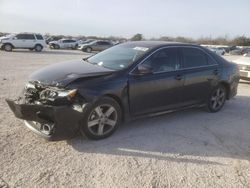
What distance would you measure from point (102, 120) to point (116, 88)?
57 cm

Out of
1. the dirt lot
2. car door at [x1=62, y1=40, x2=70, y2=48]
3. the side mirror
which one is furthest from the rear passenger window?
the side mirror

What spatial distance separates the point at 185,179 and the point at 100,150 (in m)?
1.36

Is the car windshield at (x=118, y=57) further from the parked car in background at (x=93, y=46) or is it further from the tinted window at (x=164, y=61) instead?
the parked car in background at (x=93, y=46)

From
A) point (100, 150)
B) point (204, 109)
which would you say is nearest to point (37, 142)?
point (100, 150)

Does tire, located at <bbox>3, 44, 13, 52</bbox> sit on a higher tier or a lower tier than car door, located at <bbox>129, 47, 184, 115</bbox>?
lower

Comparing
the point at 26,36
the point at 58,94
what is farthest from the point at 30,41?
the point at 58,94

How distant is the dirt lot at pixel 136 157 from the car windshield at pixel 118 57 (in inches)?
46.1

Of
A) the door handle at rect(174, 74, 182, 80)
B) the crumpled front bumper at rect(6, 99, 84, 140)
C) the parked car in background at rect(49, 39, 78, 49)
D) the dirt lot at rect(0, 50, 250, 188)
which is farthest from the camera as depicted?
the parked car in background at rect(49, 39, 78, 49)

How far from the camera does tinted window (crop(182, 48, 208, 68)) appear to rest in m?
6.50

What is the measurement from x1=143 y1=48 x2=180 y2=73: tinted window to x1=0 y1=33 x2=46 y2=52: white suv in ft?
85.3

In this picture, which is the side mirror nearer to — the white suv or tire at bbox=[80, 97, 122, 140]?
tire at bbox=[80, 97, 122, 140]

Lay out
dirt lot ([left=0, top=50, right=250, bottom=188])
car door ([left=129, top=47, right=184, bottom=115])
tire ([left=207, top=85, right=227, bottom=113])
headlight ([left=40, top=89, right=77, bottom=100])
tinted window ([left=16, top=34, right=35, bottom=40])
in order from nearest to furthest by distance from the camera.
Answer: dirt lot ([left=0, top=50, right=250, bottom=188])
headlight ([left=40, top=89, right=77, bottom=100])
car door ([left=129, top=47, right=184, bottom=115])
tire ([left=207, top=85, right=227, bottom=113])
tinted window ([left=16, top=34, right=35, bottom=40])

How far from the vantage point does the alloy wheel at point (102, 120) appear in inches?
197

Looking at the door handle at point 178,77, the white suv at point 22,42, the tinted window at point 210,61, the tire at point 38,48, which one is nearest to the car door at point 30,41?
the white suv at point 22,42
